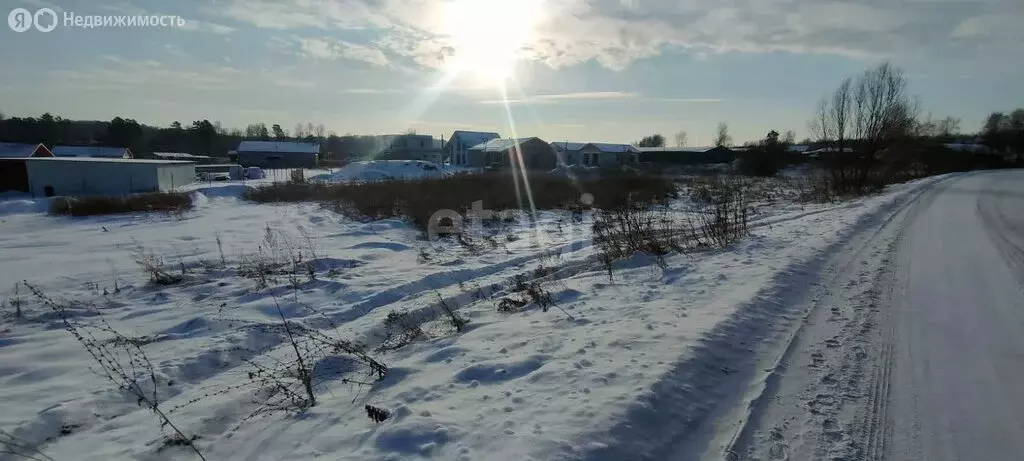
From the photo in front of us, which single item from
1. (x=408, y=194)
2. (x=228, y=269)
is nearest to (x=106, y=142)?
(x=408, y=194)

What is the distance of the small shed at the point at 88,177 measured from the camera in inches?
1132

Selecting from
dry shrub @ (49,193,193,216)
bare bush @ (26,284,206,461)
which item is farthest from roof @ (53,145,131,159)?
bare bush @ (26,284,206,461)

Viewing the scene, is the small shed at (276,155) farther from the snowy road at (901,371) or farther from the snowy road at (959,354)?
the snowy road at (901,371)

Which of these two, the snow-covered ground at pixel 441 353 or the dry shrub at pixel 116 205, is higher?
the dry shrub at pixel 116 205

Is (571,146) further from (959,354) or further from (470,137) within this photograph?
(959,354)

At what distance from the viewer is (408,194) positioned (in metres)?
24.0

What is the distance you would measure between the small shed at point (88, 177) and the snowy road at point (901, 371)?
33947 millimetres

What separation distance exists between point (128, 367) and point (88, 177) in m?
31.1

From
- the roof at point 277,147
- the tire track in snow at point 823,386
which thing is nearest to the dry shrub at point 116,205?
the tire track in snow at point 823,386

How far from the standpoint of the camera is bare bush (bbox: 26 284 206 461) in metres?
4.42

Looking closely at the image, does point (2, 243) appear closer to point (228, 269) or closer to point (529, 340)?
point (228, 269)

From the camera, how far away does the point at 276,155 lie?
78.5m

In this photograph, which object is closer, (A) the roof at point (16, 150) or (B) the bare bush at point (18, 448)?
(B) the bare bush at point (18, 448)

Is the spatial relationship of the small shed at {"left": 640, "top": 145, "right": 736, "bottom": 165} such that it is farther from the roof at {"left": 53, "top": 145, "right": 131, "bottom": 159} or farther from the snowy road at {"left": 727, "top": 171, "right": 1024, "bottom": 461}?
the snowy road at {"left": 727, "top": 171, "right": 1024, "bottom": 461}
